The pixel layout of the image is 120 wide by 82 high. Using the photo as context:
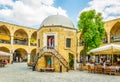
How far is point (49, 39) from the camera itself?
68.0ft

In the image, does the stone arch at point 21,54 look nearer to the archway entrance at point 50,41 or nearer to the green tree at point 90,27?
the archway entrance at point 50,41

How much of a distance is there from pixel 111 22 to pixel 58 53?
1373 centimetres

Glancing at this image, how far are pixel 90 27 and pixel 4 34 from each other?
19.7 m

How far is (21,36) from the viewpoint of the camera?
4050 cm

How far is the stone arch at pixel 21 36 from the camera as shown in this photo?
129ft

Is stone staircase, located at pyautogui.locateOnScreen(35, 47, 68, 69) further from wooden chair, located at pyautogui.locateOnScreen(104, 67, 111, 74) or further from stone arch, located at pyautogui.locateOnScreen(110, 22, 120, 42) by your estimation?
stone arch, located at pyautogui.locateOnScreen(110, 22, 120, 42)

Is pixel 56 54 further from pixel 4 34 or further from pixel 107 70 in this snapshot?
pixel 4 34

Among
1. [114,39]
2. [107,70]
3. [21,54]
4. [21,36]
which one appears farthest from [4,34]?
[107,70]

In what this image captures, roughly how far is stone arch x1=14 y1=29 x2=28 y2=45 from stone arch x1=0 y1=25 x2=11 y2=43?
8.33 ft

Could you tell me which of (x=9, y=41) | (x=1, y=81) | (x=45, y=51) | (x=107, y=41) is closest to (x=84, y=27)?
(x=45, y=51)

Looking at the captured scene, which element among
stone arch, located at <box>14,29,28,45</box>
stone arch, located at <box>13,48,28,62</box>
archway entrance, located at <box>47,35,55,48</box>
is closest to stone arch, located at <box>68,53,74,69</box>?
archway entrance, located at <box>47,35,55,48</box>

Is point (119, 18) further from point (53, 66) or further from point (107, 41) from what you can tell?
point (53, 66)

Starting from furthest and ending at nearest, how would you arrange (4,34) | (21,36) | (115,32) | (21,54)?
1. (21,54)
2. (21,36)
3. (4,34)
4. (115,32)

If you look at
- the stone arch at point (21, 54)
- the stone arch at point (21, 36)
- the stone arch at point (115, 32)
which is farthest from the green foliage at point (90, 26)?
the stone arch at point (21, 54)
